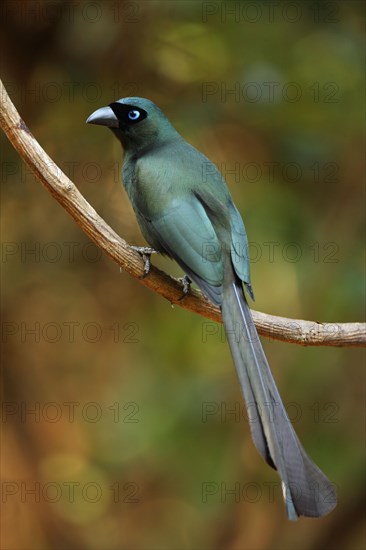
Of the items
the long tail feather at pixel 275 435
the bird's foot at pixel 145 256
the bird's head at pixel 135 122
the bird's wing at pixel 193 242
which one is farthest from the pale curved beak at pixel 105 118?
the long tail feather at pixel 275 435

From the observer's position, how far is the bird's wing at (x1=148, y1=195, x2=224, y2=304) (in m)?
3.29

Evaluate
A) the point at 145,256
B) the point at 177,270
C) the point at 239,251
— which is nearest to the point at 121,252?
the point at 145,256

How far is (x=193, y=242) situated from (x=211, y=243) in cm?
7

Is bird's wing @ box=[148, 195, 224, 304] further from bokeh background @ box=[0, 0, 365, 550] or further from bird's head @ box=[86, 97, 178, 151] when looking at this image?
bokeh background @ box=[0, 0, 365, 550]

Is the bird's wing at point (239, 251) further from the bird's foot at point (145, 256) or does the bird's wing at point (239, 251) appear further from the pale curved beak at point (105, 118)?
the pale curved beak at point (105, 118)

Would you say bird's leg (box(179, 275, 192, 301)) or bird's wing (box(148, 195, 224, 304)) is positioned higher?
bird's wing (box(148, 195, 224, 304))

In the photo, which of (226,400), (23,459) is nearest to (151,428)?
(226,400)

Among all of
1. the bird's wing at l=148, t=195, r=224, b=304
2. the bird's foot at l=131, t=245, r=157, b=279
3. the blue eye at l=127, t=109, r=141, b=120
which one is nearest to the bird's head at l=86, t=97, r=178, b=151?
the blue eye at l=127, t=109, r=141, b=120

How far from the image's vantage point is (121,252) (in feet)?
10.9

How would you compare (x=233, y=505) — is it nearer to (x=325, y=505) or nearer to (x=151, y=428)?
(x=151, y=428)

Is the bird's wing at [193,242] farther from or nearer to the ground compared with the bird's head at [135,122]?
nearer to the ground

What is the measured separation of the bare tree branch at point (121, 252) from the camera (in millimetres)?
3184

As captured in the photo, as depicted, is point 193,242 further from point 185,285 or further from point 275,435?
point 275,435

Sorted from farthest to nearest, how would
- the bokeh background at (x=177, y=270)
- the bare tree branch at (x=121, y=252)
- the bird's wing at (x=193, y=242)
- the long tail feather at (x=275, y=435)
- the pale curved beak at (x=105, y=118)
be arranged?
the bokeh background at (x=177, y=270) < the pale curved beak at (x=105, y=118) < the bird's wing at (x=193, y=242) < the bare tree branch at (x=121, y=252) < the long tail feather at (x=275, y=435)
